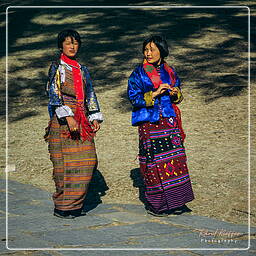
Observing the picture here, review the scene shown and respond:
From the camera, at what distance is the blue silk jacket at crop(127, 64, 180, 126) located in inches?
243

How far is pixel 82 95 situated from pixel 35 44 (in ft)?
33.7

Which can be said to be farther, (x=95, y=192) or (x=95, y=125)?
(x=95, y=192)

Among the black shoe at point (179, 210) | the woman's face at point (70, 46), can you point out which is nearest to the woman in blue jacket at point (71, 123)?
the woman's face at point (70, 46)

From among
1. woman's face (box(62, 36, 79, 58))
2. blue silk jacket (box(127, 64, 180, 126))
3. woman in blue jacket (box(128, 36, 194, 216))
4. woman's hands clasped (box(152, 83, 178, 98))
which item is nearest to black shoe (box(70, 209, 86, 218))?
woman in blue jacket (box(128, 36, 194, 216))

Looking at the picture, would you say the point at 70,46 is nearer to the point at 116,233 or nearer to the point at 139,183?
the point at 116,233

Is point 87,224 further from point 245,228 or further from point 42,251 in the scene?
point 245,228

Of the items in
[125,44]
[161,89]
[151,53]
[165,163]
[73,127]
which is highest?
[151,53]

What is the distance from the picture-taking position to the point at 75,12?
60.2 ft

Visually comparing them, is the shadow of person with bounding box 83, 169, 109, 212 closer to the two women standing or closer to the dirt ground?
the dirt ground

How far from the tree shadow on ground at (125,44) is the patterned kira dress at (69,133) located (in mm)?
5567

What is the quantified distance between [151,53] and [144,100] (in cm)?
49

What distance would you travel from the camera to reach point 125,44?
51.0 ft

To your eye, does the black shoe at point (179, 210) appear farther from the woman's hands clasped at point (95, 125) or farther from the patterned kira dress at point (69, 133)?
the woman's hands clasped at point (95, 125)

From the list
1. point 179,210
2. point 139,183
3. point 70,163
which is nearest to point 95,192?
point 139,183
